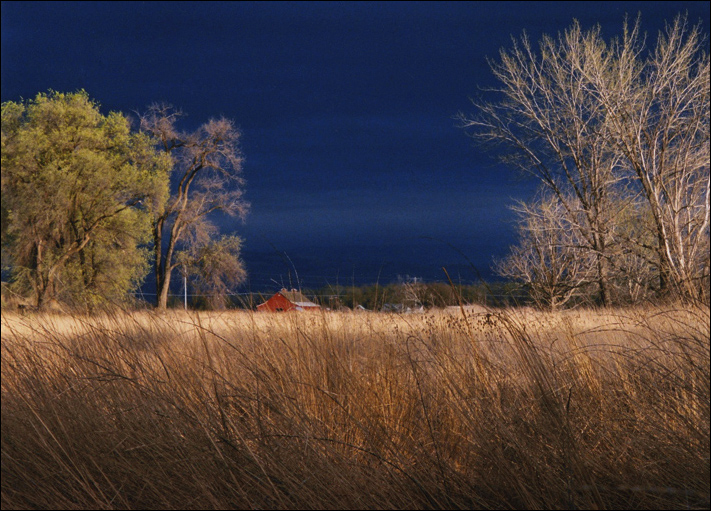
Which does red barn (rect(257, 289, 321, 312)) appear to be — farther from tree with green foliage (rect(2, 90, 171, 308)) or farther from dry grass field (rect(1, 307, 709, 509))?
tree with green foliage (rect(2, 90, 171, 308))

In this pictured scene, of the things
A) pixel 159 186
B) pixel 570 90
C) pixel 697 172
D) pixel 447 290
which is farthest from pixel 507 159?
pixel 159 186

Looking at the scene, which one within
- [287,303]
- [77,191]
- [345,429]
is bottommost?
[345,429]

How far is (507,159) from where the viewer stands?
17.1m

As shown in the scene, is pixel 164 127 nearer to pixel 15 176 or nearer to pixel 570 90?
pixel 15 176

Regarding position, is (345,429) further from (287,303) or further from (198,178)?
(198,178)

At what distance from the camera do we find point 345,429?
3158 millimetres

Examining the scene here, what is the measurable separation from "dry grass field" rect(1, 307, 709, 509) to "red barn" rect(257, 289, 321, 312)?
0.55m

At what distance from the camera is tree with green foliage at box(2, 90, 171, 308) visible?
56.0 feet

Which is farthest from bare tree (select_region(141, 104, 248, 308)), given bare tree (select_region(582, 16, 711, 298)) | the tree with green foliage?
bare tree (select_region(582, 16, 711, 298))

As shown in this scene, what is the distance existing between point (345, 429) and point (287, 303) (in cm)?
179

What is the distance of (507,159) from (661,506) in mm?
15678

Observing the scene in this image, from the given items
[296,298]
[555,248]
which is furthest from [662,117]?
[296,298]

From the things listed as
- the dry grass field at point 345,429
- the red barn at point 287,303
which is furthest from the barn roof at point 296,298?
the dry grass field at point 345,429

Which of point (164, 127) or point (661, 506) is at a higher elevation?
point (164, 127)
